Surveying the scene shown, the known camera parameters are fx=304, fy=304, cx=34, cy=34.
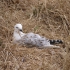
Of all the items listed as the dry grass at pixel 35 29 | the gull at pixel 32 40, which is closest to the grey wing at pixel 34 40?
the gull at pixel 32 40

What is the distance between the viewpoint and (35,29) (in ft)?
16.4

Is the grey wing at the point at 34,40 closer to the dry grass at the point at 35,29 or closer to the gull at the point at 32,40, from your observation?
the gull at the point at 32,40

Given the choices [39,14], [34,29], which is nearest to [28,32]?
[34,29]

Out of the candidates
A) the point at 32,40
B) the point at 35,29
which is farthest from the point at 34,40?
the point at 35,29

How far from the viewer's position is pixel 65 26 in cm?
519

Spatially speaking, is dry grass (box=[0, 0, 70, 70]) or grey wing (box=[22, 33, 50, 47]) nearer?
dry grass (box=[0, 0, 70, 70])

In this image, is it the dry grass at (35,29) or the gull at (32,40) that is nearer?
the dry grass at (35,29)

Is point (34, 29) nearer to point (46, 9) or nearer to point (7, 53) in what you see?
point (46, 9)

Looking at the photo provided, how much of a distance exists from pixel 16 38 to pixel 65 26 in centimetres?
99

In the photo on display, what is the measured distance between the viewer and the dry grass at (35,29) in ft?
13.0

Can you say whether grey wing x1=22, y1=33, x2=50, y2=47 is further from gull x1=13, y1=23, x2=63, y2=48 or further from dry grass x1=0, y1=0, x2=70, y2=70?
dry grass x1=0, y1=0, x2=70, y2=70

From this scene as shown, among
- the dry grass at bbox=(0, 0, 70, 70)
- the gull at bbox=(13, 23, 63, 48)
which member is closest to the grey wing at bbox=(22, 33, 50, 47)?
the gull at bbox=(13, 23, 63, 48)

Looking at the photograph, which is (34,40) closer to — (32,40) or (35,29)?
(32,40)

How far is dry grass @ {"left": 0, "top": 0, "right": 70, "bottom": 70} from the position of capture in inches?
156
